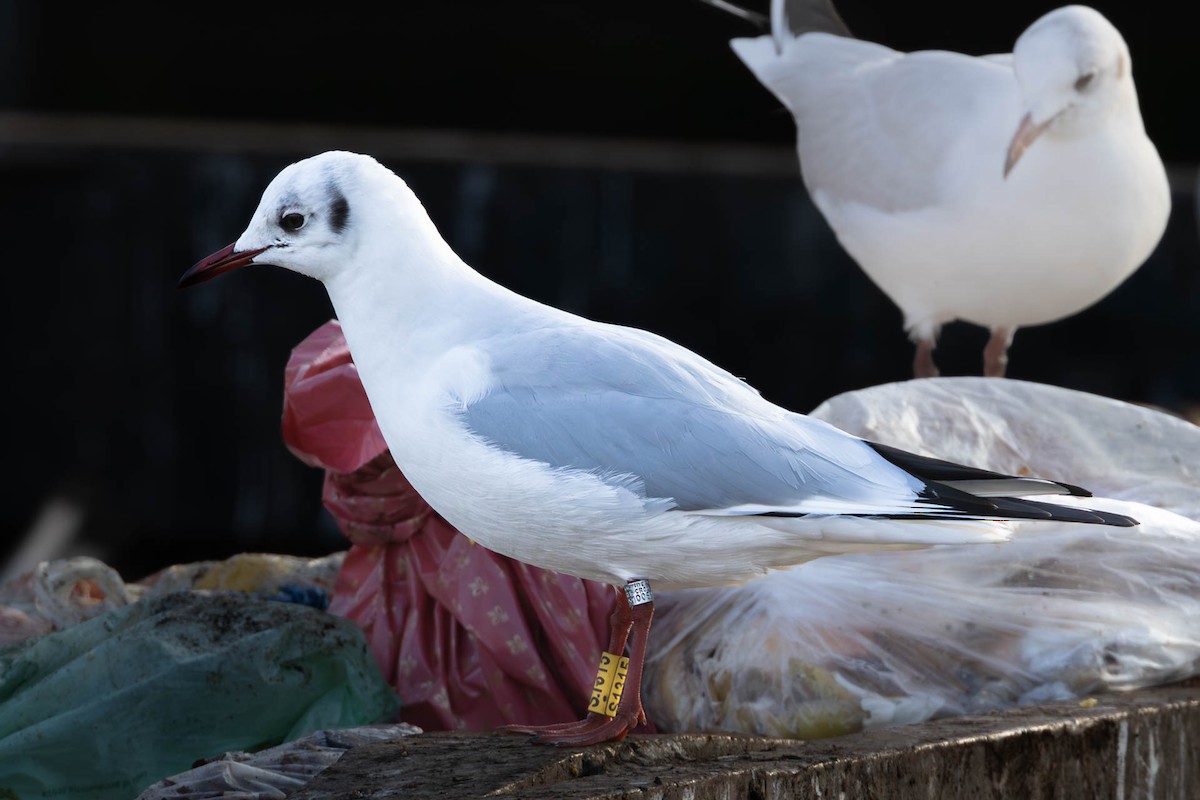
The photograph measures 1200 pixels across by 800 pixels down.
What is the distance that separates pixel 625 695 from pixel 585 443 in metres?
0.36

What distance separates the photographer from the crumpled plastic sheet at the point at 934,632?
8.04ft

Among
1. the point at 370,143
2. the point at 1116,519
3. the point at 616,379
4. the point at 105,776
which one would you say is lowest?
the point at 105,776

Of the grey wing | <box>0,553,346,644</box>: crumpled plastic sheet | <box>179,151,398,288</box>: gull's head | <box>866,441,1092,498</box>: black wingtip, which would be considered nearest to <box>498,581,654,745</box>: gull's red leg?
the grey wing

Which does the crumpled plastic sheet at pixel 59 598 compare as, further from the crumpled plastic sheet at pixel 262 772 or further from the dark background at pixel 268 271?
the dark background at pixel 268 271

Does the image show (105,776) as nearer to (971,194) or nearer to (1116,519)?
(1116,519)

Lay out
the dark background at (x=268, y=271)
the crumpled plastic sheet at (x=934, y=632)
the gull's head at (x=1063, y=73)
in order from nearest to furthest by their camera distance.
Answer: the crumpled plastic sheet at (x=934, y=632) < the gull's head at (x=1063, y=73) < the dark background at (x=268, y=271)

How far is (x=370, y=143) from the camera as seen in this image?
5.57 metres

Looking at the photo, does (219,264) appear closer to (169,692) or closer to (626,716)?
(169,692)

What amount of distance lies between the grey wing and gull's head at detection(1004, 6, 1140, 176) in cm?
151

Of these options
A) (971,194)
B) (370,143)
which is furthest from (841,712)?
(370,143)

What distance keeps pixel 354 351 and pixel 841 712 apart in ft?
3.15

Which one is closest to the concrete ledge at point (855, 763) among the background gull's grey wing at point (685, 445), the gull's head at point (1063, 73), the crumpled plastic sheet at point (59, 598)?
the background gull's grey wing at point (685, 445)

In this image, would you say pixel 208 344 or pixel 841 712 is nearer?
pixel 841 712

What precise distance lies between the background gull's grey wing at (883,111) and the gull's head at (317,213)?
181cm
